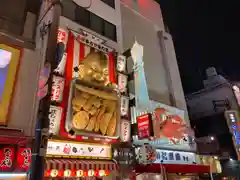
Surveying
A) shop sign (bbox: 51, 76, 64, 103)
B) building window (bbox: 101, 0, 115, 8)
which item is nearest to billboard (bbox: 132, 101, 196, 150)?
shop sign (bbox: 51, 76, 64, 103)

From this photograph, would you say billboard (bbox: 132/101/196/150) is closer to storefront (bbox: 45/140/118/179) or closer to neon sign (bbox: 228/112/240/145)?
storefront (bbox: 45/140/118/179)

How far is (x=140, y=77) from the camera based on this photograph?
527 inches

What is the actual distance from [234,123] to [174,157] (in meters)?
11.7

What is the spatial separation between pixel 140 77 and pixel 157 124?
3415 millimetres

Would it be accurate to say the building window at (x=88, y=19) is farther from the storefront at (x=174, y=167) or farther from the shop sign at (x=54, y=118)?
the storefront at (x=174, y=167)

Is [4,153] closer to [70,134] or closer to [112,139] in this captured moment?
[70,134]

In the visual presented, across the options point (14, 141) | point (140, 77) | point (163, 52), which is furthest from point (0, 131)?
point (163, 52)

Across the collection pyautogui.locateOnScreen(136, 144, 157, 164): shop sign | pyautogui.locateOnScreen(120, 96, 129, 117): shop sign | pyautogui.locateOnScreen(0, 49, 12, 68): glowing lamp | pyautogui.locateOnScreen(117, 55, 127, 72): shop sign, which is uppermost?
pyautogui.locateOnScreen(117, 55, 127, 72): shop sign

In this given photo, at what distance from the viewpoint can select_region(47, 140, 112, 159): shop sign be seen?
8570mm

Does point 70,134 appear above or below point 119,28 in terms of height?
below

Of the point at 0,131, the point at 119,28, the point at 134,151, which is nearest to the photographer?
the point at 0,131

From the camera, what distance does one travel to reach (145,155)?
35.1 feet

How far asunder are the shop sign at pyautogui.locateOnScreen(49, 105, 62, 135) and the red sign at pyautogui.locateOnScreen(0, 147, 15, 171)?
1776 millimetres

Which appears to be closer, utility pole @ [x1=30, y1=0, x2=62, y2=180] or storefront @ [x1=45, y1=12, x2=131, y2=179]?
utility pole @ [x1=30, y1=0, x2=62, y2=180]
